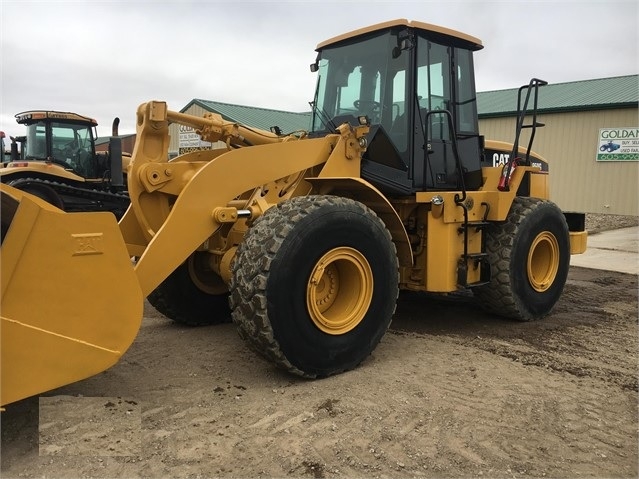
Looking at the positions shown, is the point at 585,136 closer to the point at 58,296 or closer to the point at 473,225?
the point at 473,225

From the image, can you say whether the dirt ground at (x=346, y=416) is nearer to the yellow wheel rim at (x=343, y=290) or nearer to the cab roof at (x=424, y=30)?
the yellow wheel rim at (x=343, y=290)

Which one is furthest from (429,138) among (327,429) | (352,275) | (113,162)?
(113,162)

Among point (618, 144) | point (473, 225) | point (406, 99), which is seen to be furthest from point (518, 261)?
point (618, 144)

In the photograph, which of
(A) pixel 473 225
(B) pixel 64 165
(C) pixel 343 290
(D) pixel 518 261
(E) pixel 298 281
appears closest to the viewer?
(E) pixel 298 281

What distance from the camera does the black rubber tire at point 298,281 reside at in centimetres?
359

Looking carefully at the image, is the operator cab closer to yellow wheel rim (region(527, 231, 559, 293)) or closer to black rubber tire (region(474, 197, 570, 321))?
black rubber tire (region(474, 197, 570, 321))

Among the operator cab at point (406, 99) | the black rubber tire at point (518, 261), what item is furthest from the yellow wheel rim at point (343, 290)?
the black rubber tire at point (518, 261)

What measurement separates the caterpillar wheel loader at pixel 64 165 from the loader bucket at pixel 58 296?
924cm

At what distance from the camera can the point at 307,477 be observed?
276 centimetres

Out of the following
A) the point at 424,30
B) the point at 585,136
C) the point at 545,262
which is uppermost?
the point at 585,136

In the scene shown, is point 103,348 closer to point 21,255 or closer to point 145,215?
point 21,255

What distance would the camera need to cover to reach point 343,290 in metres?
4.28

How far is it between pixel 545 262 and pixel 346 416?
12.3ft

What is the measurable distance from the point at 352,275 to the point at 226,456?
1715 millimetres
